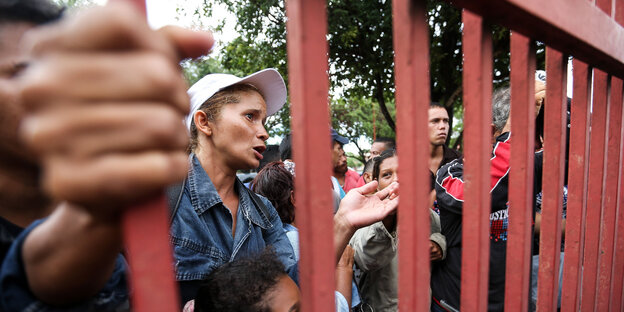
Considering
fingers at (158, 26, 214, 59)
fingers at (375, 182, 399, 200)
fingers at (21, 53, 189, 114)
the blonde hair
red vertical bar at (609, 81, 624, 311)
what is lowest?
red vertical bar at (609, 81, 624, 311)

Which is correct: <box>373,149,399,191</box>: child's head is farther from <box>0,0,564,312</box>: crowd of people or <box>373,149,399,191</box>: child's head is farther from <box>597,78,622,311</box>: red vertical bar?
<box>597,78,622,311</box>: red vertical bar

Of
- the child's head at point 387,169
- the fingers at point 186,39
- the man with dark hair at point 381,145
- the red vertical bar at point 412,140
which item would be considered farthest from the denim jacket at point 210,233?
the man with dark hair at point 381,145

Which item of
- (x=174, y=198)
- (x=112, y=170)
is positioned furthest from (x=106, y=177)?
(x=174, y=198)

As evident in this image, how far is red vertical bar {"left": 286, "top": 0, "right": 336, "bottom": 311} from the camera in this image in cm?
51

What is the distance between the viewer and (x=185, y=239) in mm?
1427

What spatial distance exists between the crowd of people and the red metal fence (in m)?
0.06

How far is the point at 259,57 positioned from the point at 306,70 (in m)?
7.73

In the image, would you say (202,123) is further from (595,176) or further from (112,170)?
(595,176)

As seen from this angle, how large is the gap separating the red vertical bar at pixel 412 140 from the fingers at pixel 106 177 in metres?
0.42

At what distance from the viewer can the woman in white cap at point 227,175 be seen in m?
1.53

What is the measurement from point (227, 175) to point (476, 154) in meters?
1.30

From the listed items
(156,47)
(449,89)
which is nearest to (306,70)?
(156,47)

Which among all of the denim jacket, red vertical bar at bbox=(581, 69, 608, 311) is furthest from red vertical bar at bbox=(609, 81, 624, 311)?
the denim jacket

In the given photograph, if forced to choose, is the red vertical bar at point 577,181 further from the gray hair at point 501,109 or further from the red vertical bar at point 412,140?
the gray hair at point 501,109
